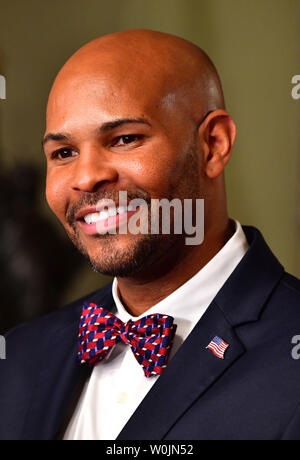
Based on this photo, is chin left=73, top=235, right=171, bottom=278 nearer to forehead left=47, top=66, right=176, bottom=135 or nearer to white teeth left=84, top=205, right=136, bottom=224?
white teeth left=84, top=205, right=136, bottom=224

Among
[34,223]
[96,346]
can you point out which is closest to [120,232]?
[96,346]

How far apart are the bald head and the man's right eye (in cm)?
12

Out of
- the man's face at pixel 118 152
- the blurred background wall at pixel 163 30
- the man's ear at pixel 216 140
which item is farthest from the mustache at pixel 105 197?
the blurred background wall at pixel 163 30

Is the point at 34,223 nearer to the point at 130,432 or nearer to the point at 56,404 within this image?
the point at 56,404

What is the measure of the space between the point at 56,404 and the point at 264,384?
462 mm

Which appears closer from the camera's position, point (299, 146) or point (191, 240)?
point (191, 240)

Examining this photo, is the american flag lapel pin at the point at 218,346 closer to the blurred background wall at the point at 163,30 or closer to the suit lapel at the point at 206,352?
the suit lapel at the point at 206,352

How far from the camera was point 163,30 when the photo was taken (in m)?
2.20

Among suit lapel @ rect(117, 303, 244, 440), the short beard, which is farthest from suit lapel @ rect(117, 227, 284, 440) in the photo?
the short beard

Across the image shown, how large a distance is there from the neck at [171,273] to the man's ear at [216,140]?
0.15 metres

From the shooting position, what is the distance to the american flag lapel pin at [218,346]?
4.11 feet

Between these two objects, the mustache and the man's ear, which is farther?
the man's ear

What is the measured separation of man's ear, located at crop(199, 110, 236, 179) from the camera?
1.42 m

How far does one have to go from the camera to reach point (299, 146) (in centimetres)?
201
